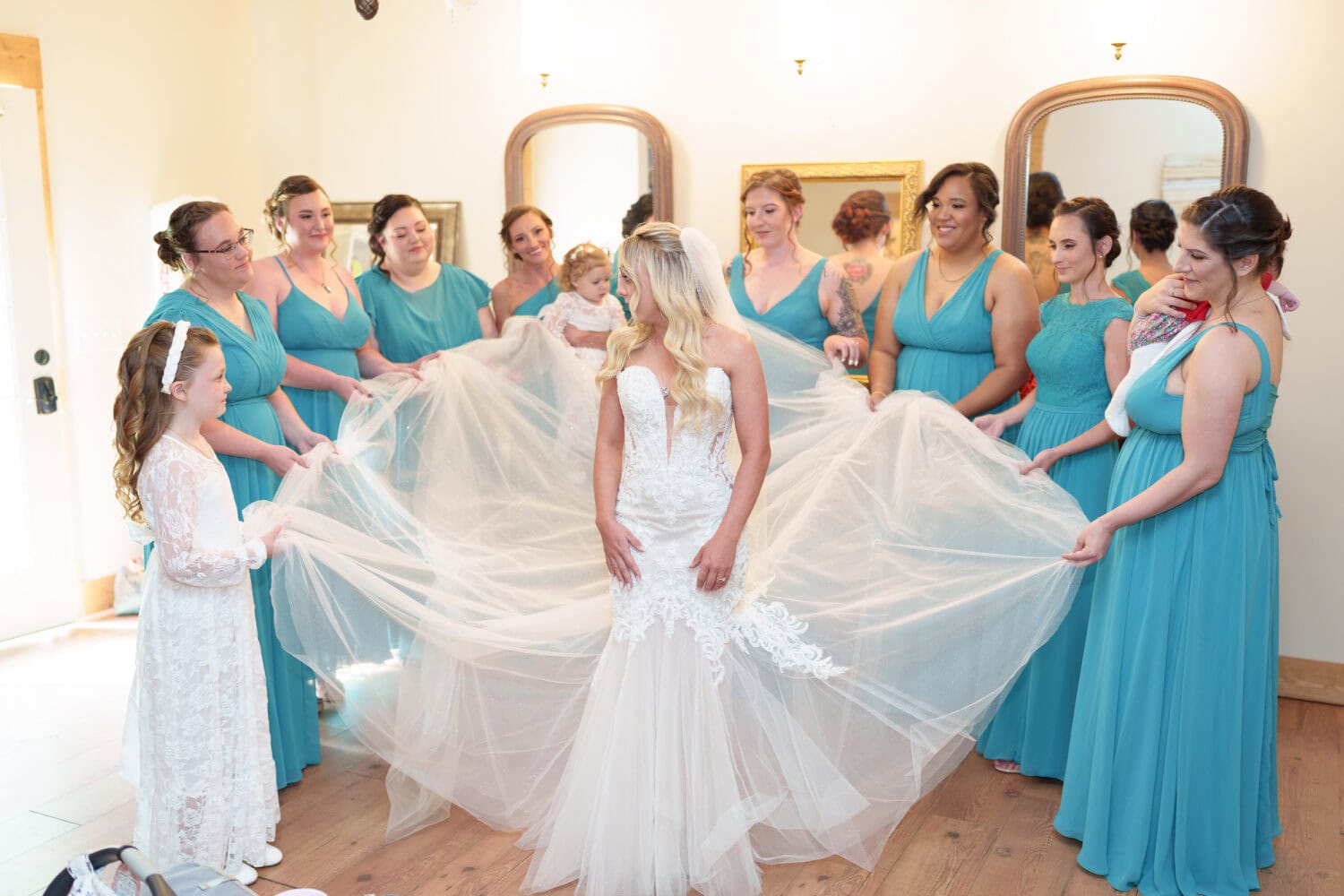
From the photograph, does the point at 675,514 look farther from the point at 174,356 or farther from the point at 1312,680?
the point at 1312,680

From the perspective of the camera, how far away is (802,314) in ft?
12.8

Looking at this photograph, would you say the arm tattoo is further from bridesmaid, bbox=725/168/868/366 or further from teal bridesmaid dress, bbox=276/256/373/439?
teal bridesmaid dress, bbox=276/256/373/439

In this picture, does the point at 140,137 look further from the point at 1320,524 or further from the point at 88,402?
the point at 1320,524

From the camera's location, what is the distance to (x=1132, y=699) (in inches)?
112

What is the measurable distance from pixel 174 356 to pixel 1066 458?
261 cm

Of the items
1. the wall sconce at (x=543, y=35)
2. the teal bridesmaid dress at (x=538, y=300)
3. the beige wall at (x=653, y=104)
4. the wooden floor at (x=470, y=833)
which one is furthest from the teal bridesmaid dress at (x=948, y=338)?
the wall sconce at (x=543, y=35)

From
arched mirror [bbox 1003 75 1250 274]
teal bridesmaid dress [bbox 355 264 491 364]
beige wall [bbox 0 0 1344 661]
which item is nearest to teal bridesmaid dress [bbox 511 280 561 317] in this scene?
teal bridesmaid dress [bbox 355 264 491 364]

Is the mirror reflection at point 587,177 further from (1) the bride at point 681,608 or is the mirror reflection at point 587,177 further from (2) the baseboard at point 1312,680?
(2) the baseboard at point 1312,680

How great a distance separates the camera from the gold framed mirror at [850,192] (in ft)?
15.2

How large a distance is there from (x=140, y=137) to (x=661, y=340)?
4.12 m

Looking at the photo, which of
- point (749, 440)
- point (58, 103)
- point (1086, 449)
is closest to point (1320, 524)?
point (1086, 449)

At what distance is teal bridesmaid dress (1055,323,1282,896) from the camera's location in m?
2.77

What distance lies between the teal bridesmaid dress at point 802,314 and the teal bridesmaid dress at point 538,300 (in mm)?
882

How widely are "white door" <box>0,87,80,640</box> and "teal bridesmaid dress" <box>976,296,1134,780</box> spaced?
4.49m
